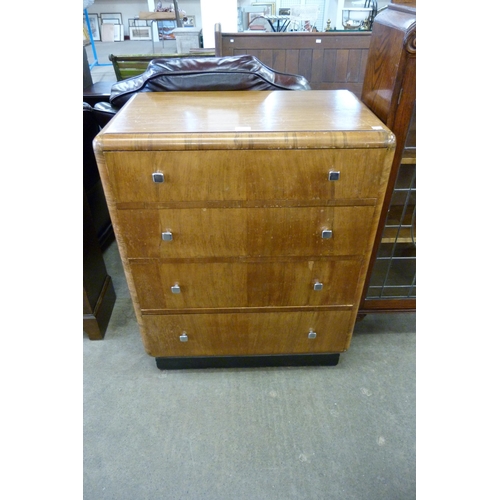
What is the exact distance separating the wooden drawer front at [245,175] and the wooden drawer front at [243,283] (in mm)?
245

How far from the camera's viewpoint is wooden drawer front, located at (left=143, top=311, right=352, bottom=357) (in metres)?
1.28

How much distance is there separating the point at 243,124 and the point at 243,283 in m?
0.51

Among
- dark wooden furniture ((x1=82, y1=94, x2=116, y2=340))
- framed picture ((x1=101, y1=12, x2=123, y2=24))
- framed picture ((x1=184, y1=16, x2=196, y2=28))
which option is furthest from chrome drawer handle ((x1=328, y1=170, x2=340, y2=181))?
framed picture ((x1=101, y1=12, x2=123, y2=24))

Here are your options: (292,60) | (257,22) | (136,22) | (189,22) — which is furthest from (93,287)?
(136,22)

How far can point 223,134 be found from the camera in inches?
36.6

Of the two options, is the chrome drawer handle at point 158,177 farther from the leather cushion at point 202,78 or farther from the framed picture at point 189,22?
the framed picture at point 189,22

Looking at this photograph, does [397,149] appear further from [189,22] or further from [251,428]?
[189,22]

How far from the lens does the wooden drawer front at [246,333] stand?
1278mm

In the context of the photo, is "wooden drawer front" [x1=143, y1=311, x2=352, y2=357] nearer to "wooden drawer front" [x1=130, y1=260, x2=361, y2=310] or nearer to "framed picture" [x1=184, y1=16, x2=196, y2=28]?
"wooden drawer front" [x1=130, y1=260, x2=361, y2=310]

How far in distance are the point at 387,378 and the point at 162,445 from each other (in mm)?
926

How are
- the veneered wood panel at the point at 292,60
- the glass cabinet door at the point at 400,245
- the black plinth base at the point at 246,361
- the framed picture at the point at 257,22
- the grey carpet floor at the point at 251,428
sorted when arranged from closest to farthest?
the grey carpet floor at the point at 251,428 < the glass cabinet door at the point at 400,245 < the black plinth base at the point at 246,361 < the veneered wood panel at the point at 292,60 < the framed picture at the point at 257,22

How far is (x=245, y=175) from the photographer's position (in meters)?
0.98

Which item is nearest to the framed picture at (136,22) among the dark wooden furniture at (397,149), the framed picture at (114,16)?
the framed picture at (114,16)
